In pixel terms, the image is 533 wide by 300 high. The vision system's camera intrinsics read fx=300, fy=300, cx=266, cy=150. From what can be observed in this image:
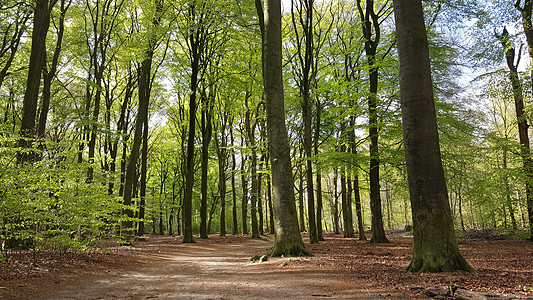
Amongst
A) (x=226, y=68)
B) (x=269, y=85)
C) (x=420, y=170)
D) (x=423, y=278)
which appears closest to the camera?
(x=423, y=278)

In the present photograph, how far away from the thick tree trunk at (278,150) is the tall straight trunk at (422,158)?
342cm

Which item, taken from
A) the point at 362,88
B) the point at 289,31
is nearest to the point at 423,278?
the point at 362,88

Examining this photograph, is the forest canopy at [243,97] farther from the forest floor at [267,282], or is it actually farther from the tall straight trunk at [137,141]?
the forest floor at [267,282]

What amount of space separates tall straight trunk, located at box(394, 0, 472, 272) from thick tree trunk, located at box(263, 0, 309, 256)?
3423mm

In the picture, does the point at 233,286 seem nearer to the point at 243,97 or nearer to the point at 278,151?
the point at 278,151

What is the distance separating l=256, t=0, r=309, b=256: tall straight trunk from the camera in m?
8.16

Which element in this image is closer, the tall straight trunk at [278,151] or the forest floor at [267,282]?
the forest floor at [267,282]

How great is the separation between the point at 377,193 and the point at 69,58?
63.8 ft

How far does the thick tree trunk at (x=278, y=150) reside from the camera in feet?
26.8

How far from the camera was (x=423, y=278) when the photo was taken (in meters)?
4.53

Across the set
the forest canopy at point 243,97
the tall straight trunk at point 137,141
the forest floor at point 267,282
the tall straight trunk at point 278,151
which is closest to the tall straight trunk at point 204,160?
the forest canopy at point 243,97

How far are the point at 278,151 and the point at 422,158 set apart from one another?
4111 mm

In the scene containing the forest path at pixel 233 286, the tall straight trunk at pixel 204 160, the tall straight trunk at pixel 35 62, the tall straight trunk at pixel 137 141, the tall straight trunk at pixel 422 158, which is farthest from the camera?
the tall straight trunk at pixel 204 160

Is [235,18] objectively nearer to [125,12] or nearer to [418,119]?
[125,12]
